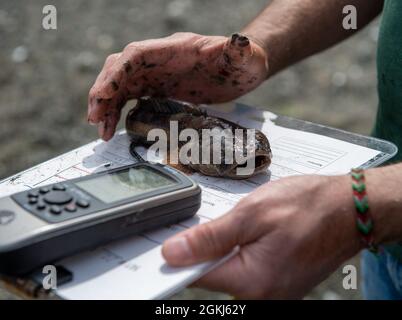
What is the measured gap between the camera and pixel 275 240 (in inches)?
46.4

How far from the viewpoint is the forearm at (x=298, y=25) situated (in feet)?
6.90

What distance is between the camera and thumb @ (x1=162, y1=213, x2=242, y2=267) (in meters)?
1.13

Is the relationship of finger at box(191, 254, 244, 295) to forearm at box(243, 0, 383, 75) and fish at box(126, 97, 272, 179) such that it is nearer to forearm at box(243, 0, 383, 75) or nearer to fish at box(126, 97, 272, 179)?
fish at box(126, 97, 272, 179)

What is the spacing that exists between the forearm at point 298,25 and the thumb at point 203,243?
3.41ft

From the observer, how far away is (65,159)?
163cm

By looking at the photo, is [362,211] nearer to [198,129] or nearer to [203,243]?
[203,243]

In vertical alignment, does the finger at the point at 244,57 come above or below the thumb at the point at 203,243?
above

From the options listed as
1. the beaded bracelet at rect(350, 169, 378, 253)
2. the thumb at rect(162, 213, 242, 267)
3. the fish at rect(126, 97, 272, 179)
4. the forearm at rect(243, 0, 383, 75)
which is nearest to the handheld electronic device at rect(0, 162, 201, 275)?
the thumb at rect(162, 213, 242, 267)

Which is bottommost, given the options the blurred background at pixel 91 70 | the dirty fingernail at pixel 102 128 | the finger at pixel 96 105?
the blurred background at pixel 91 70

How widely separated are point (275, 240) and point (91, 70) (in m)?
3.49

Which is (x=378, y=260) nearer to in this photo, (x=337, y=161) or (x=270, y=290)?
(x=337, y=161)

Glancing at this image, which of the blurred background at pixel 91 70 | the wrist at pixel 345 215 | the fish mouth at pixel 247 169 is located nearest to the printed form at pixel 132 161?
the fish mouth at pixel 247 169

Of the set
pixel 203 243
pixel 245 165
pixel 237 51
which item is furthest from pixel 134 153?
pixel 203 243

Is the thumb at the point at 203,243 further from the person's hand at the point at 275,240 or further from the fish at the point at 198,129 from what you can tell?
the fish at the point at 198,129
